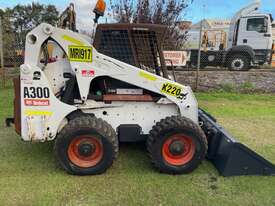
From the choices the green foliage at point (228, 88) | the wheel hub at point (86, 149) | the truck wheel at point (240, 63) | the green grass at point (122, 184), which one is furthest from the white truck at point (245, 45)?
the wheel hub at point (86, 149)

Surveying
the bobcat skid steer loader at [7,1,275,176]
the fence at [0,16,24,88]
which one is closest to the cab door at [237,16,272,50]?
the fence at [0,16,24,88]

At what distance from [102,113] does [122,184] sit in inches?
37.6

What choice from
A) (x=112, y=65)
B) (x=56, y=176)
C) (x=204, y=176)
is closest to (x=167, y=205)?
(x=204, y=176)

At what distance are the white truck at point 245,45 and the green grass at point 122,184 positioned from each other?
36.1 ft

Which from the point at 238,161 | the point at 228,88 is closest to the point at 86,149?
the point at 238,161

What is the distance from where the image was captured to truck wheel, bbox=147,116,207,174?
378cm

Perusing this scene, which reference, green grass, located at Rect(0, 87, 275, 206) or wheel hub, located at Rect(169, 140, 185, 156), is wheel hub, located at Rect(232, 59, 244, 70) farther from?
wheel hub, located at Rect(169, 140, 185, 156)

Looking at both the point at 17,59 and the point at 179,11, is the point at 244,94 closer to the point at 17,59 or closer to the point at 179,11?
the point at 179,11

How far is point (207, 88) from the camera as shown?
10.2 metres

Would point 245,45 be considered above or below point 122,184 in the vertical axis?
above

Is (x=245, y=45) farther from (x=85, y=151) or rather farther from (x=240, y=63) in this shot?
(x=85, y=151)

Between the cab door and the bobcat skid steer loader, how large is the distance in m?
12.6

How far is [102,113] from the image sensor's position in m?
4.00

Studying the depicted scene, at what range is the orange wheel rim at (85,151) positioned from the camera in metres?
3.73
